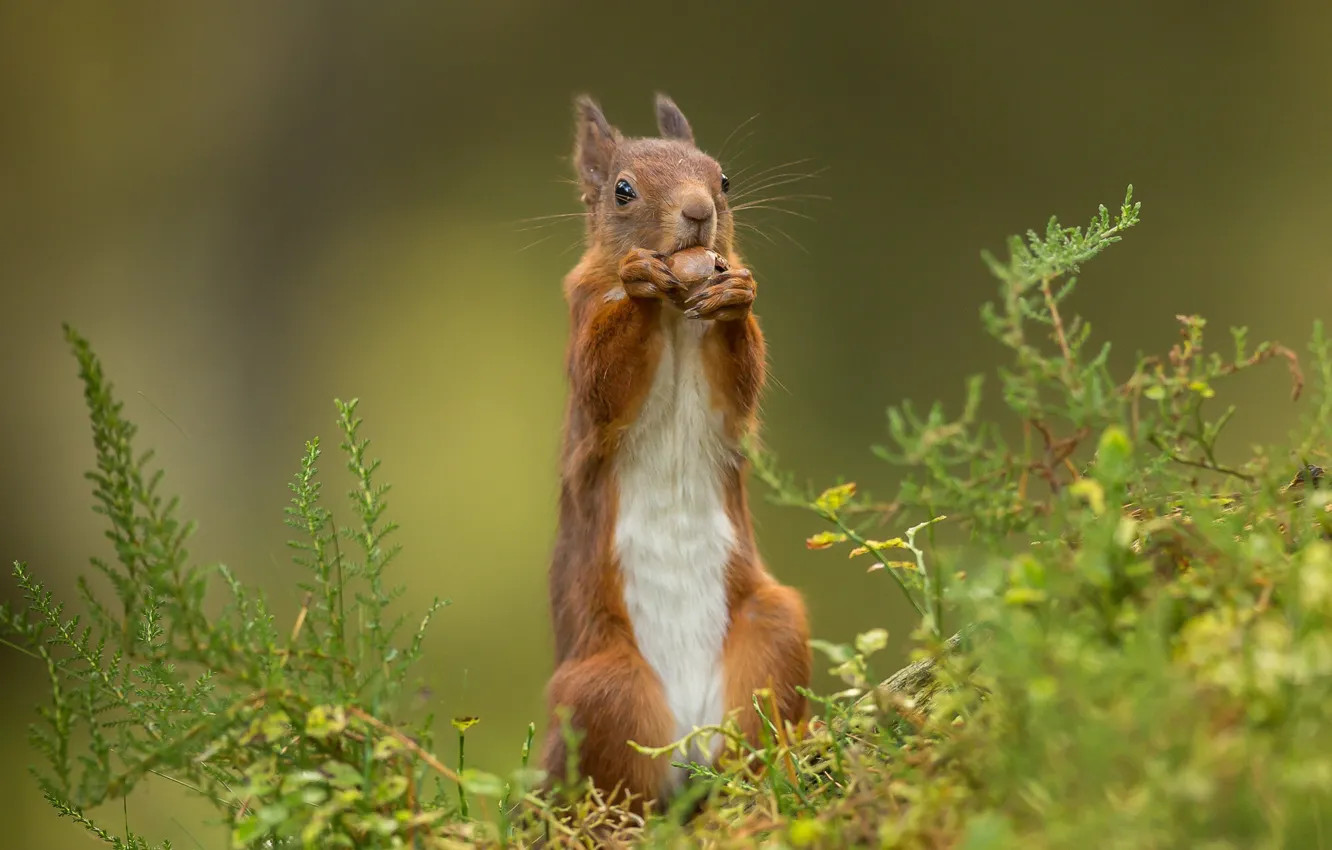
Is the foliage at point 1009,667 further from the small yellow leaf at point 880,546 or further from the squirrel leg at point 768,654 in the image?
the squirrel leg at point 768,654

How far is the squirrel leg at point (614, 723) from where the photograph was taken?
0.89 m

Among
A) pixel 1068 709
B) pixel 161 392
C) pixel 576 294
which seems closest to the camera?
pixel 1068 709

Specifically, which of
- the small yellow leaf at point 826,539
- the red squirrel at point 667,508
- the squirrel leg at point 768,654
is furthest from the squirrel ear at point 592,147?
the small yellow leaf at point 826,539

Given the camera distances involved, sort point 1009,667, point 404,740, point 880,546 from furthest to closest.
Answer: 1. point 880,546
2. point 404,740
3. point 1009,667

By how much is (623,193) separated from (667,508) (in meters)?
0.29

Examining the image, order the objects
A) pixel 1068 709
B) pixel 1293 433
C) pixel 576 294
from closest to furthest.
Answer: pixel 1068 709 < pixel 1293 433 < pixel 576 294

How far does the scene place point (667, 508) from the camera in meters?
1.01

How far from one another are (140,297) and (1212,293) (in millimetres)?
2028

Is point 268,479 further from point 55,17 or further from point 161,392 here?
point 55,17

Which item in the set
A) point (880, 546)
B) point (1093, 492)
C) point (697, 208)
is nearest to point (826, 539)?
point (880, 546)

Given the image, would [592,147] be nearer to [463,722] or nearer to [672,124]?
[672,124]

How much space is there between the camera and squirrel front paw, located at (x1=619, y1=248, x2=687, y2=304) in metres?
0.93

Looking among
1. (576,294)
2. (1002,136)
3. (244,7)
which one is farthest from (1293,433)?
(244,7)

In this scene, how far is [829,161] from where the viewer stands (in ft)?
7.79
